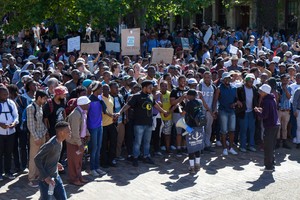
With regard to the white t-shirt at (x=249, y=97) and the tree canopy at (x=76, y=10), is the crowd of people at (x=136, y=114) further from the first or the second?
the tree canopy at (x=76, y=10)

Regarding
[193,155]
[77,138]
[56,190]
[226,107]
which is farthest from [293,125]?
[56,190]

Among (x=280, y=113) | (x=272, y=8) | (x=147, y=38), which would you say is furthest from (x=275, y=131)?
(x=272, y=8)

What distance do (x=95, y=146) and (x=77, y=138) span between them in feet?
2.76

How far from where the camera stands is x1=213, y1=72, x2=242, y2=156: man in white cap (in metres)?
12.5

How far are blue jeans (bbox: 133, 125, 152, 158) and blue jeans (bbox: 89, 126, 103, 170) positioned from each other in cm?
91

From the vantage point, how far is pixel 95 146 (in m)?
10.8

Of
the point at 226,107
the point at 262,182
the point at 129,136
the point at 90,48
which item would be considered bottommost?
the point at 262,182

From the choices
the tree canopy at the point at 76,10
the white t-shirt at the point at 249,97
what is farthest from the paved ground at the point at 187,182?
the tree canopy at the point at 76,10

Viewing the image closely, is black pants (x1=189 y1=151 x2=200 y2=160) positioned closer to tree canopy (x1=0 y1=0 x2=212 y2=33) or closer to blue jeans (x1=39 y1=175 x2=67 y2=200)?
blue jeans (x1=39 y1=175 x2=67 y2=200)

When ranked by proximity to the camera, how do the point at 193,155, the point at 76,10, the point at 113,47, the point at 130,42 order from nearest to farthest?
the point at 193,155 → the point at 130,42 → the point at 113,47 → the point at 76,10

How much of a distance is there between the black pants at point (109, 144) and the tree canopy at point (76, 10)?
793 centimetres

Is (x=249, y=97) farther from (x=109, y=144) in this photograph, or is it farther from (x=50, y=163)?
(x=50, y=163)

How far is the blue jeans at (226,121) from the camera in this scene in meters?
12.6

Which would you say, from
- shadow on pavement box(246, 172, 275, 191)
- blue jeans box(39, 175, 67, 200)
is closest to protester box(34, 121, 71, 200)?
blue jeans box(39, 175, 67, 200)
